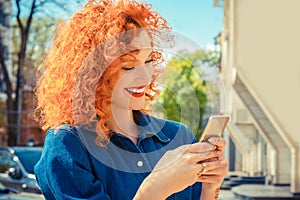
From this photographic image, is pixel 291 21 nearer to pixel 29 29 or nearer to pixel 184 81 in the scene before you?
pixel 29 29

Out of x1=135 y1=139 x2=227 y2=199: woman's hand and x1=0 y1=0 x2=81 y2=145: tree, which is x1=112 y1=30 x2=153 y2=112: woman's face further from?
x1=0 y1=0 x2=81 y2=145: tree

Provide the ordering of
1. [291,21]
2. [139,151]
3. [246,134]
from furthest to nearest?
[246,134], [291,21], [139,151]

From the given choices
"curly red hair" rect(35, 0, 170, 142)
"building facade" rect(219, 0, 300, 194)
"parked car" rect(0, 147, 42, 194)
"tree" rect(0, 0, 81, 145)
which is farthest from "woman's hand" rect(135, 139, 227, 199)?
"tree" rect(0, 0, 81, 145)

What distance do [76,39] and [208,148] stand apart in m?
0.22

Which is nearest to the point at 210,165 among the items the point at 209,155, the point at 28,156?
the point at 209,155

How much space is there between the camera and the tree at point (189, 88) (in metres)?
0.72

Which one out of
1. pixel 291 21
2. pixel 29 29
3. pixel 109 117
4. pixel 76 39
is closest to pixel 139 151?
pixel 109 117

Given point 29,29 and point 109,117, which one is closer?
point 109,117

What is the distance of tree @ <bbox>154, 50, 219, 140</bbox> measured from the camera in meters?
0.72

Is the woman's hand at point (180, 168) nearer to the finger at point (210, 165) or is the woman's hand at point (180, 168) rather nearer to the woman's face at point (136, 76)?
the finger at point (210, 165)

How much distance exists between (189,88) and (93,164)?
0.48 feet

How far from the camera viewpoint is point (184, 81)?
2.37ft

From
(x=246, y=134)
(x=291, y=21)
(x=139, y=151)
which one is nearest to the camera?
(x=139, y=151)

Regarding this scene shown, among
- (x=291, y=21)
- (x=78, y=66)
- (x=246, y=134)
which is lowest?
(x=246, y=134)
